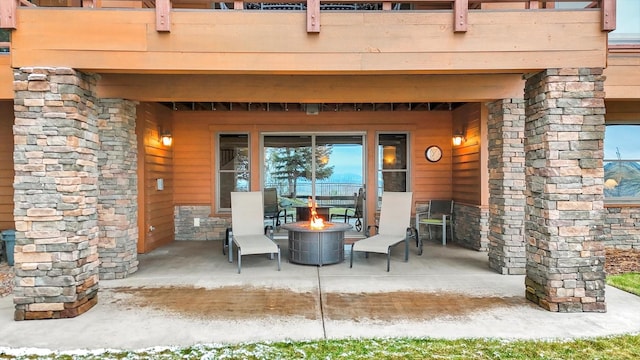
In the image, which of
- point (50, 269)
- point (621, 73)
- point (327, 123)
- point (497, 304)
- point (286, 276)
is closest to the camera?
point (50, 269)

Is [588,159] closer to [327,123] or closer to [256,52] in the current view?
[256,52]

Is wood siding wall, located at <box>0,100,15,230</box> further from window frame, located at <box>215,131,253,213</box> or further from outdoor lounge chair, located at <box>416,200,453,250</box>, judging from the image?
outdoor lounge chair, located at <box>416,200,453,250</box>

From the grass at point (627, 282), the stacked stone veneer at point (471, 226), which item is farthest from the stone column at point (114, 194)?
the grass at point (627, 282)

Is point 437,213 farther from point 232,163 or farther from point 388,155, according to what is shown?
point 232,163

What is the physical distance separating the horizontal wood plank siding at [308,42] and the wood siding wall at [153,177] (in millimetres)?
2805

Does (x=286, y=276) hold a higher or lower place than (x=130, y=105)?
lower

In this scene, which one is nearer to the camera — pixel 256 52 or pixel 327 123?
pixel 256 52

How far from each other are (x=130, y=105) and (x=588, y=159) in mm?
5591

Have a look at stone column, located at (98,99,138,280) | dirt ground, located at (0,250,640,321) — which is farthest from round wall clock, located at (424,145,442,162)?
stone column, located at (98,99,138,280)

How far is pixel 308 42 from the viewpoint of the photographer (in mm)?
3826

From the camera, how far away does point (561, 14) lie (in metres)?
3.83

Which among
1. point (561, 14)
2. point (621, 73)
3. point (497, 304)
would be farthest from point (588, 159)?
point (621, 73)

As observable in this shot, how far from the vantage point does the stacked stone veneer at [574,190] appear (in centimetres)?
388

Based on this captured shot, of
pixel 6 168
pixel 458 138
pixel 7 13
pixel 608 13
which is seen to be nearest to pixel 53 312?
pixel 7 13
